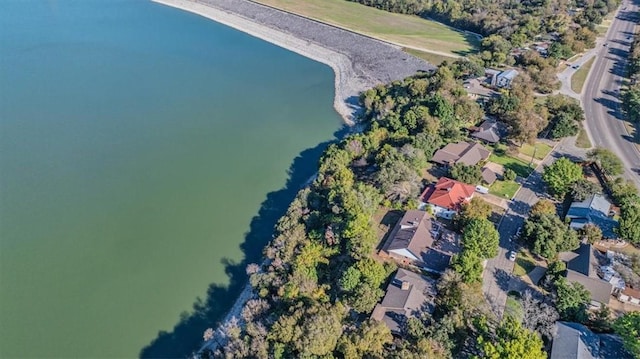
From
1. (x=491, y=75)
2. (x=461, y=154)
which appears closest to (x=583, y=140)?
(x=461, y=154)

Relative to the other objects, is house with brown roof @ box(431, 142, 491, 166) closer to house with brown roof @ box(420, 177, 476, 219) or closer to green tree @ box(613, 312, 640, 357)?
house with brown roof @ box(420, 177, 476, 219)

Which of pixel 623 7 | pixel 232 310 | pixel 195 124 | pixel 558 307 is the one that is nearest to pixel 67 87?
pixel 195 124

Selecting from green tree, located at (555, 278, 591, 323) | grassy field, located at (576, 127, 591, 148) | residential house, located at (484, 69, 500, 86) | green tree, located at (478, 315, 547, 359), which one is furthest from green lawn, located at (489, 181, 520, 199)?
residential house, located at (484, 69, 500, 86)

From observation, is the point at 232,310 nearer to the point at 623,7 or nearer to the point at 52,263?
the point at 52,263

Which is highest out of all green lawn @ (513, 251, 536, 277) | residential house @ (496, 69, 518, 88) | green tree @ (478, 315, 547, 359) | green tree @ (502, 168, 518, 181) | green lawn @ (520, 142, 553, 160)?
residential house @ (496, 69, 518, 88)

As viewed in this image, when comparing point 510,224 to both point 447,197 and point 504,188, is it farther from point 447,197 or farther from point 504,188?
point 447,197
